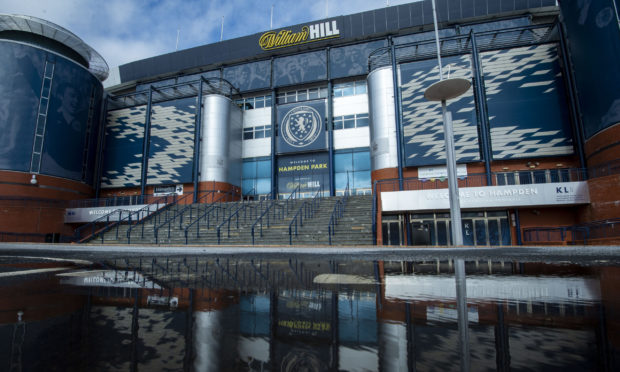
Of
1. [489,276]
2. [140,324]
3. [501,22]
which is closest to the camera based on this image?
[140,324]

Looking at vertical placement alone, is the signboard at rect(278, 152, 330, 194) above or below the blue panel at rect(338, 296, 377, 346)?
above

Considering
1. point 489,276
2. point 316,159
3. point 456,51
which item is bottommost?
point 489,276

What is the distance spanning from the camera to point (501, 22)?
26156 mm

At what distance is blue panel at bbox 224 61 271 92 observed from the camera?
98.9 ft

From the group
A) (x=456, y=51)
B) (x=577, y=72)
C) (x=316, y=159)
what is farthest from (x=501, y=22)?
(x=316, y=159)

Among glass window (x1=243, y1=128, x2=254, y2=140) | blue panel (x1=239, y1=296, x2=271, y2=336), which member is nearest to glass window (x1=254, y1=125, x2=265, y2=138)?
glass window (x1=243, y1=128, x2=254, y2=140)

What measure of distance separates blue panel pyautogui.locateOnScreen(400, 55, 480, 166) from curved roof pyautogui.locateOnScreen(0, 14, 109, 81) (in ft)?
97.7

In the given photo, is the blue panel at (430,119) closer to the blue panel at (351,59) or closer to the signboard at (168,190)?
the blue panel at (351,59)

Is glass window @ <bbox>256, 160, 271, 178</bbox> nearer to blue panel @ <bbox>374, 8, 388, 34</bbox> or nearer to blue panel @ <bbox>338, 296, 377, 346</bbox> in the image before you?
blue panel @ <bbox>374, 8, 388, 34</bbox>

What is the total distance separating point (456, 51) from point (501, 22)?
744 centimetres

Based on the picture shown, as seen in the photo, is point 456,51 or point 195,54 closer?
point 456,51

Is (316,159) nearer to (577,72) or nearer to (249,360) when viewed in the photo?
(577,72)

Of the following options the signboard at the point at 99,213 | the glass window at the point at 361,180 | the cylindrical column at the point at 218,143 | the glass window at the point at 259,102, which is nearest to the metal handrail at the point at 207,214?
the cylindrical column at the point at 218,143

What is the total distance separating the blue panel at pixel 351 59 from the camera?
27.6 meters
